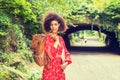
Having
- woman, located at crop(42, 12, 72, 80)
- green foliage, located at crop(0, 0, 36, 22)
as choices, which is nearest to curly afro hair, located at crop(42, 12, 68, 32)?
woman, located at crop(42, 12, 72, 80)

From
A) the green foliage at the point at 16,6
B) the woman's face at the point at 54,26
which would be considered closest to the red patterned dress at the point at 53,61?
the woman's face at the point at 54,26

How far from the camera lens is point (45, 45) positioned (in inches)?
241

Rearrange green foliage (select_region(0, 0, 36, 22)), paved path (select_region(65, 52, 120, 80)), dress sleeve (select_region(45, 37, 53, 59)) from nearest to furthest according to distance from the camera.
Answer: dress sleeve (select_region(45, 37, 53, 59)) → green foliage (select_region(0, 0, 36, 22)) → paved path (select_region(65, 52, 120, 80))

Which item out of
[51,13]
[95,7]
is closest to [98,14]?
[95,7]

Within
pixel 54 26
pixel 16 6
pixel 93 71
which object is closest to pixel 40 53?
pixel 54 26

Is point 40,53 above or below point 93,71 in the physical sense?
above

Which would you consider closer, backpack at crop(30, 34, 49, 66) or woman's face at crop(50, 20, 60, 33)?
backpack at crop(30, 34, 49, 66)

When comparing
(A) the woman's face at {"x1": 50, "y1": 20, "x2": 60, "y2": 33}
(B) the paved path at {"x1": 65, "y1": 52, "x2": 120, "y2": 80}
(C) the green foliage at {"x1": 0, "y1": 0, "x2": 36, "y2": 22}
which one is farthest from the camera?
(B) the paved path at {"x1": 65, "y1": 52, "x2": 120, "y2": 80}

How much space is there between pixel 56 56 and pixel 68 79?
835 cm

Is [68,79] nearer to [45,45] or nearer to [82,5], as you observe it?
[45,45]

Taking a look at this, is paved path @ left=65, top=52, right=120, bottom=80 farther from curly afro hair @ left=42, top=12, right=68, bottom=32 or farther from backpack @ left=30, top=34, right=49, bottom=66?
backpack @ left=30, top=34, right=49, bottom=66

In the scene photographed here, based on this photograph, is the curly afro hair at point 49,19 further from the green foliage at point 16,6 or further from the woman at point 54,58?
the green foliage at point 16,6

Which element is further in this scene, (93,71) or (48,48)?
(93,71)

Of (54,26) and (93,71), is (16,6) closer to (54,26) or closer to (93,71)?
(54,26)
